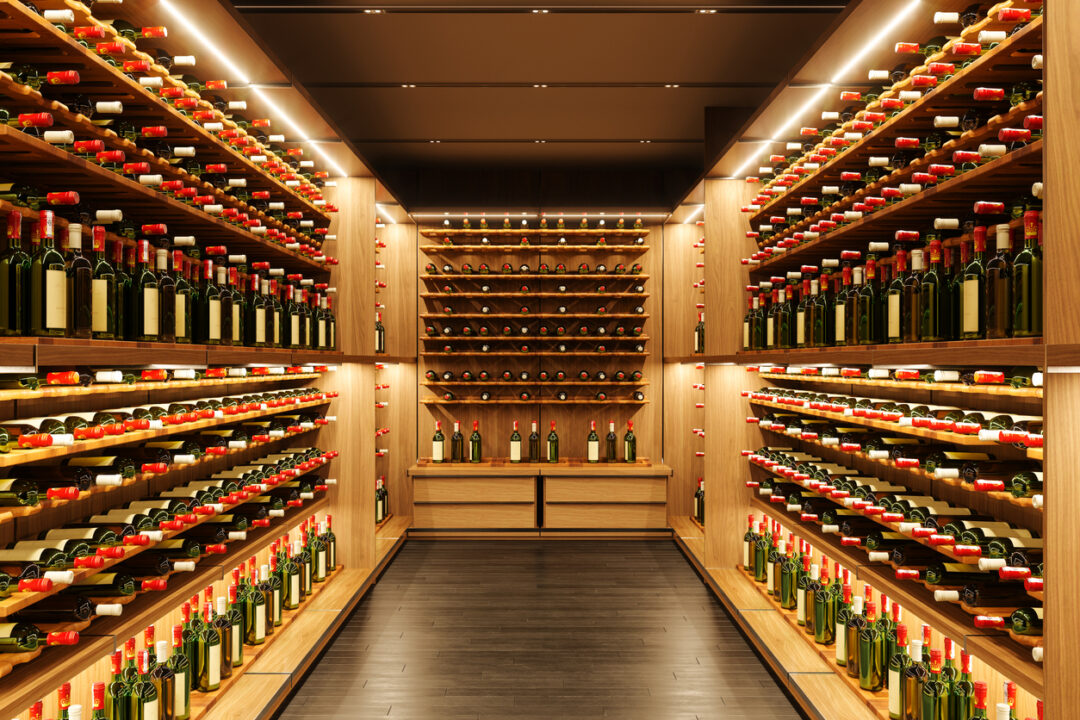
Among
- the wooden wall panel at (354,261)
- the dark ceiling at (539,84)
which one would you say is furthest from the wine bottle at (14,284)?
the wooden wall panel at (354,261)

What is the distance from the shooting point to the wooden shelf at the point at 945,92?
2.19 metres

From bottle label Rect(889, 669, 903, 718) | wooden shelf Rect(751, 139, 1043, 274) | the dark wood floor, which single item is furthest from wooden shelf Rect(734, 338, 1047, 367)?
the dark wood floor

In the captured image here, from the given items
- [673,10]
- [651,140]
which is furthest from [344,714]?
[651,140]

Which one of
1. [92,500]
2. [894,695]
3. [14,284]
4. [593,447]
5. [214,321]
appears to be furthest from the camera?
[593,447]

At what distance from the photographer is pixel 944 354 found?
237 centimetres

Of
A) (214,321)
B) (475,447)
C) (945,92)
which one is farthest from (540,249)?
(945,92)

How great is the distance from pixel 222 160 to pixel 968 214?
329 centimetres

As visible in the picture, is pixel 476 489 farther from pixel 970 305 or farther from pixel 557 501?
pixel 970 305

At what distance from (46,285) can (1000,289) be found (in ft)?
9.54

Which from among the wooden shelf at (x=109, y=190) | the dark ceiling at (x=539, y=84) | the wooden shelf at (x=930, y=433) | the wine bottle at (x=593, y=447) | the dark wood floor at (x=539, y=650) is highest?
the dark ceiling at (x=539, y=84)

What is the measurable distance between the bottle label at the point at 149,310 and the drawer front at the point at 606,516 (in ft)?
15.6

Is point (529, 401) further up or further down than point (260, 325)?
further down

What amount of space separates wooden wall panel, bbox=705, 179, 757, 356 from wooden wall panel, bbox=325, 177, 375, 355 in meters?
2.46

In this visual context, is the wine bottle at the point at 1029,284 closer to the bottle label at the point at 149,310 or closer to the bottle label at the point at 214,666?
the bottle label at the point at 149,310
